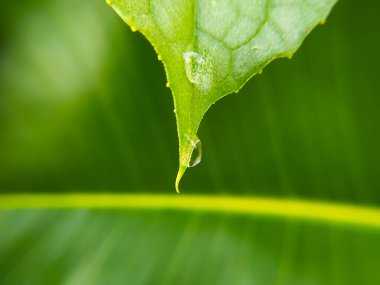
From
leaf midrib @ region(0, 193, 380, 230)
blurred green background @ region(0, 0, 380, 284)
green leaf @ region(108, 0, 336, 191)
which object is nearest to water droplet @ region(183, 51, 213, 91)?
green leaf @ region(108, 0, 336, 191)

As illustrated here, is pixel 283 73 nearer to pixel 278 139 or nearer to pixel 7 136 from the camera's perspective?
pixel 278 139

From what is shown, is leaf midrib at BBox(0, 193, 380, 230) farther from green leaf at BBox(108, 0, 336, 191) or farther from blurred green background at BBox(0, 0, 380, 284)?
green leaf at BBox(108, 0, 336, 191)

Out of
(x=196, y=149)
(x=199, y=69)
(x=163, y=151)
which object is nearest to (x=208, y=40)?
(x=199, y=69)

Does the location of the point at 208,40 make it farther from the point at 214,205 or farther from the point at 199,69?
the point at 214,205

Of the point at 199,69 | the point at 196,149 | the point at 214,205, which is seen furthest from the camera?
the point at 214,205

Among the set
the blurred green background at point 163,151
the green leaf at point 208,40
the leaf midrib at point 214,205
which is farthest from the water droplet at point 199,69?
the leaf midrib at point 214,205

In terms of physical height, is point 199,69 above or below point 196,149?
above
